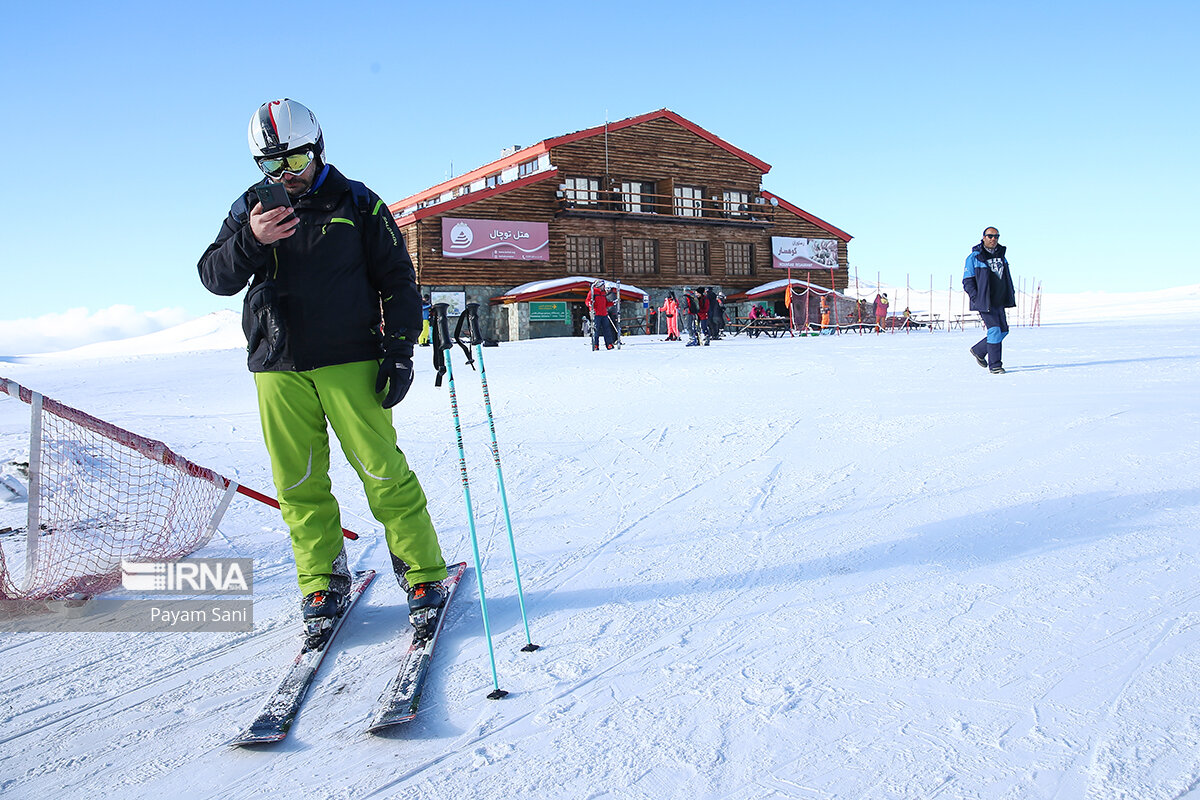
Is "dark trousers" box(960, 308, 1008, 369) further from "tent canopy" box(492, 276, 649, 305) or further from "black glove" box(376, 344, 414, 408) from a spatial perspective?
"tent canopy" box(492, 276, 649, 305)

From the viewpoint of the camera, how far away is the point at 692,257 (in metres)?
32.3

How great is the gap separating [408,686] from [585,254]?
28662 millimetres

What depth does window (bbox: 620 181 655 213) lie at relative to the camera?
102 feet

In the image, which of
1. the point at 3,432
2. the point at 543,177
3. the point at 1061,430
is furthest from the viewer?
the point at 543,177

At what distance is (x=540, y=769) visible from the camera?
5.82 ft

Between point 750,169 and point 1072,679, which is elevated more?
point 750,169

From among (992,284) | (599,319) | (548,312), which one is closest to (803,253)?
(548,312)

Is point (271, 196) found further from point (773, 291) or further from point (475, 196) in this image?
point (773, 291)

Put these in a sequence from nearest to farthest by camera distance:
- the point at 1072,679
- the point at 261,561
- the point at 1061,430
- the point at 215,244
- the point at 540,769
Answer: the point at 540,769 → the point at 1072,679 → the point at 215,244 → the point at 261,561 → the point at 1061,430

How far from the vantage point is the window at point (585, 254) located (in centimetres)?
2973

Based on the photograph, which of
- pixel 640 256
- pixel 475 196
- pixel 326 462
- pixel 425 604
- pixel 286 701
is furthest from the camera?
pixel 640 256

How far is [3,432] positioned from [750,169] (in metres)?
31.2

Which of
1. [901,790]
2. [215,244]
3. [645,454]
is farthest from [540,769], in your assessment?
[645,454]

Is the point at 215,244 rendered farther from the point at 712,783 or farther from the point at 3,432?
the point at 3,432
